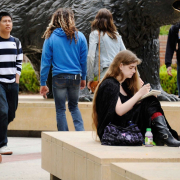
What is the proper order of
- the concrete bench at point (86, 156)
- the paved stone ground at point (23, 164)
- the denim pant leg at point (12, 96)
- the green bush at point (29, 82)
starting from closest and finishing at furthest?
the concrete bench at point (86, 156) < the paved stone ground at point (23, 164) < the denim pant leg at point (12, 96) < the green bush at point (29, 82)

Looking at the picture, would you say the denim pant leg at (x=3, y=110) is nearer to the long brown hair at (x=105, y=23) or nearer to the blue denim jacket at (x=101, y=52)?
the blue denim jacket at (x=101, y=52)

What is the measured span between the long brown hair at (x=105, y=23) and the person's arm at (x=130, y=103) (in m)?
1.90

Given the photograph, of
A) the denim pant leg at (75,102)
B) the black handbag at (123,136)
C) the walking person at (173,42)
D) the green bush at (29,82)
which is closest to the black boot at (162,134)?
the black handbag at (123,136)

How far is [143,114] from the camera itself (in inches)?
154

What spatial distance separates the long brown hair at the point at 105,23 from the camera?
5590 mm

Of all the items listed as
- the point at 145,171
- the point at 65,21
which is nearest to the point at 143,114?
the point at 145,171

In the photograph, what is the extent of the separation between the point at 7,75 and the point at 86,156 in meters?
2.31

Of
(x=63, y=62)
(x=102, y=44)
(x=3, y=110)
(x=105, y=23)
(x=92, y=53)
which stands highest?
(x=105, y=23)

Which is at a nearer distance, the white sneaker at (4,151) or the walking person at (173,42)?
A: the white sneaker at (4,151)

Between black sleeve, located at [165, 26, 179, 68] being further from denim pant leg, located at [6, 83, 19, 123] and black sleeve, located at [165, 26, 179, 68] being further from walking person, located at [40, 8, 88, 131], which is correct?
denim pant leg, located at [6, 83, 19, 123]

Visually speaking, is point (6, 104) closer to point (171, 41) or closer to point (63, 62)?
point (63, 62)

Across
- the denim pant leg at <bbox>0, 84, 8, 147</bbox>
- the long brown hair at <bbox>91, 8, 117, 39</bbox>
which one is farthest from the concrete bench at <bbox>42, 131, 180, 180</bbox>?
the long brown hair at <bbox>91, 8, 117, 39</bbox>

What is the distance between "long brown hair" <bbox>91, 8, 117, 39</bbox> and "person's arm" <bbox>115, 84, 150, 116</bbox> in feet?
6.25

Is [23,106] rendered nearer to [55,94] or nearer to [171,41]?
[55,94]
